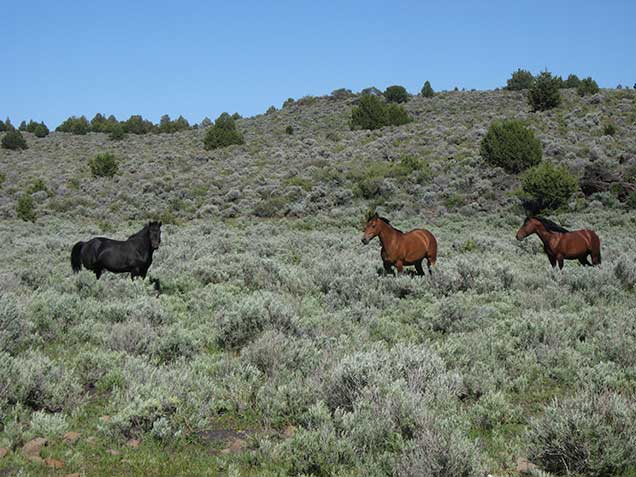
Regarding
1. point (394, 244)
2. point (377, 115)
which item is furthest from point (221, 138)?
point (394, 244)

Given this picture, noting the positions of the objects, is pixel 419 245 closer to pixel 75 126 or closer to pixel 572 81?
pixel 572 81

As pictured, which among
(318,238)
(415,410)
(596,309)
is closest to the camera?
(415,410)

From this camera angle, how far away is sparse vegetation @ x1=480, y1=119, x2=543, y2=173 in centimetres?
3309

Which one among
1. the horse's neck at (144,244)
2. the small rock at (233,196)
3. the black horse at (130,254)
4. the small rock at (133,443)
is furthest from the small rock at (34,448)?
the small rock at (233,196)

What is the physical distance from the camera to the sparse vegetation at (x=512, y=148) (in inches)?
1303

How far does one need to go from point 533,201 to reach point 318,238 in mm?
14299

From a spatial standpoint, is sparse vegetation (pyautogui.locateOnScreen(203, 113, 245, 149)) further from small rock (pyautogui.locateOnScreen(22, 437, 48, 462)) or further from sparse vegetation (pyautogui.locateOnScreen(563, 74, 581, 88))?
small rock (pyautogui.locateOnScreen(22, 437, 48, 462))

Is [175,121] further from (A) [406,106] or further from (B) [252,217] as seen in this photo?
(B) [252,217]

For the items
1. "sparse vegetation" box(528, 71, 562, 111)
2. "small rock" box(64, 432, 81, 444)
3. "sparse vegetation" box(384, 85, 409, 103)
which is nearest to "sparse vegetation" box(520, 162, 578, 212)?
"sparse vegetation" box(528, 71, 562, 111)

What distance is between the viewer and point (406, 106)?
230 feet

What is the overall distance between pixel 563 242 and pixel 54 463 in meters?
12.2

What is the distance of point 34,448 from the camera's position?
4.36 metres

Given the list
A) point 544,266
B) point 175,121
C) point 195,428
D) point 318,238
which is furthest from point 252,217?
point 175,121

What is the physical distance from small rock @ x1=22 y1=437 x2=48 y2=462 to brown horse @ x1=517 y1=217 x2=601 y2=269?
1180cm
